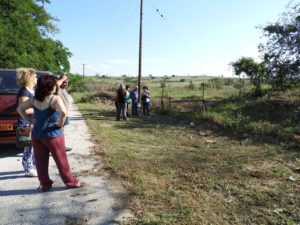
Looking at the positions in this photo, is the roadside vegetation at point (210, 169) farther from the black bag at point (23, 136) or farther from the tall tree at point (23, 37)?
the tall tree at point (23, 37)

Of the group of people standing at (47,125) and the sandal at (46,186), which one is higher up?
the group of people standing at (47,125)

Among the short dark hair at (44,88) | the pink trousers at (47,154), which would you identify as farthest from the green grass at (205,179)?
the short dark hair at (44,88)

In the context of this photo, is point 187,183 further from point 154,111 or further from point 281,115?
point 154,111

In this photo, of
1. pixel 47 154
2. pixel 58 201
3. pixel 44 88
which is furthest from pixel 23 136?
pixel 58 201

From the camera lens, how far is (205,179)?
651 centimetres

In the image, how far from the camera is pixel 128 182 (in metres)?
6.27

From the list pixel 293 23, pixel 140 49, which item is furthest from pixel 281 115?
pixel 140 49

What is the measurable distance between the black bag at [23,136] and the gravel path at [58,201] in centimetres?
62

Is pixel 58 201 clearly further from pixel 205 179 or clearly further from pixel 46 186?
pixel 205 179

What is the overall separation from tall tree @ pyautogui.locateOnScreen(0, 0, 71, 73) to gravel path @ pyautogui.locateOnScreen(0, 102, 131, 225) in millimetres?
19090

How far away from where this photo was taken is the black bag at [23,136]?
6.21 meters

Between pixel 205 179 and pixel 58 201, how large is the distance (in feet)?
8.16

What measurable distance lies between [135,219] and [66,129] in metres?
8.73

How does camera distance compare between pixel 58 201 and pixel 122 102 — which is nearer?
pixel 58 201
